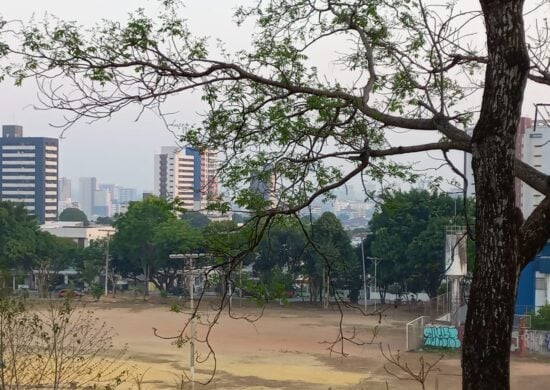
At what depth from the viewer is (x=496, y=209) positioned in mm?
3000

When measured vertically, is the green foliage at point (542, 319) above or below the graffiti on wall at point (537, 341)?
above

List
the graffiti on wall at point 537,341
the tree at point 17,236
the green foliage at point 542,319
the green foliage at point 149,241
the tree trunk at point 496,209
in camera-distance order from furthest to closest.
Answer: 1. the tree at point 17,236
2. the green foliage at point 149,241
3. the green foliage at point 542,319
4. the graffiti on wall at point 537,341
5. the tree trunk at point 496,209

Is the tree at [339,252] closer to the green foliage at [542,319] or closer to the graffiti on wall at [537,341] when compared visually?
the green foliage at [542,319]

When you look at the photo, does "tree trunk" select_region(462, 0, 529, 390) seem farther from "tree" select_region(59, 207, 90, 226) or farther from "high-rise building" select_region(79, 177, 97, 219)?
"high-rise building" select_region(79, 177, 97, 219)

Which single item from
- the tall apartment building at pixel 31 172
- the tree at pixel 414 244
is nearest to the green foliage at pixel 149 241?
the tree at pixel 414 244

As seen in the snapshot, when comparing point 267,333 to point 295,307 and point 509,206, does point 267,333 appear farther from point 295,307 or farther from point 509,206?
point 509,206

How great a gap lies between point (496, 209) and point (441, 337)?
1906 cm

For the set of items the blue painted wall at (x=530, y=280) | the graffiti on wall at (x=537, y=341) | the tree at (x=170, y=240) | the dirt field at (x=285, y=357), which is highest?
A: the tree at (x=170, y=240)

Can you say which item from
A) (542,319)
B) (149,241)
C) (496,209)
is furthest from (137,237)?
(496,209)

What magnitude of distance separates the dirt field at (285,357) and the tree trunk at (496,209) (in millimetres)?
7239

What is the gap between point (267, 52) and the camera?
4883 mm

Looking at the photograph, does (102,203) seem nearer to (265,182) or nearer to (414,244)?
(414,244)

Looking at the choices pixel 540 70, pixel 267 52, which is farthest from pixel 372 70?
pixel 540 70

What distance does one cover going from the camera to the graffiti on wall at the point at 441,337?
20953 millimetres
